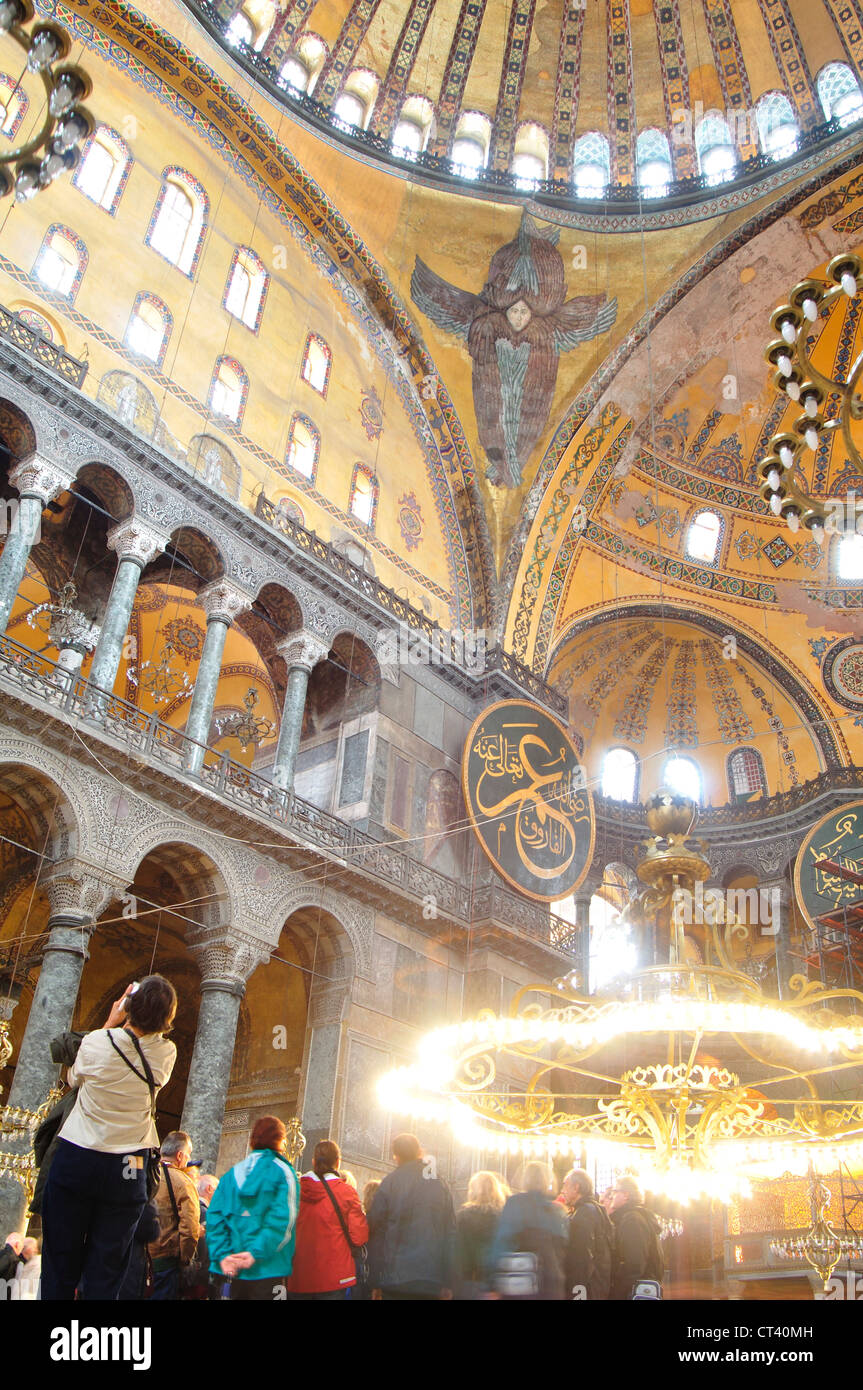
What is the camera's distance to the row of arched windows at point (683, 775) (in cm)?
1659

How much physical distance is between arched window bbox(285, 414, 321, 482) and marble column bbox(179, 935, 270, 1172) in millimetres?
5568

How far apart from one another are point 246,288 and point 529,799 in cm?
688

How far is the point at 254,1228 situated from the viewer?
335 cm

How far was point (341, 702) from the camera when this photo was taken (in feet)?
40.8

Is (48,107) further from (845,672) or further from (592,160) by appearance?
(845,672)

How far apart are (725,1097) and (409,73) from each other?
13287 mm

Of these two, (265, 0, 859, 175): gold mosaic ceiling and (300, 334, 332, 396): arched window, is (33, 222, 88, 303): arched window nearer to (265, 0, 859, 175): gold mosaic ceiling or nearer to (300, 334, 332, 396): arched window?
(300, 334, 332, 396): arched window

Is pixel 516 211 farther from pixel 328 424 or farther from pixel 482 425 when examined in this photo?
pixel 328 424

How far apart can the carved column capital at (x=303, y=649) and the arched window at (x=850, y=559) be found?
885cm

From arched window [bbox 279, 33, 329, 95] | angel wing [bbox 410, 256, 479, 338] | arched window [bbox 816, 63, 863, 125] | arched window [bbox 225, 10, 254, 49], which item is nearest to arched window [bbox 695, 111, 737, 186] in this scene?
arched window [bbox 816, 63, 863, 125]

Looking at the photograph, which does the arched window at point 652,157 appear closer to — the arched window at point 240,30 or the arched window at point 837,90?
the arched window at point 837,90
